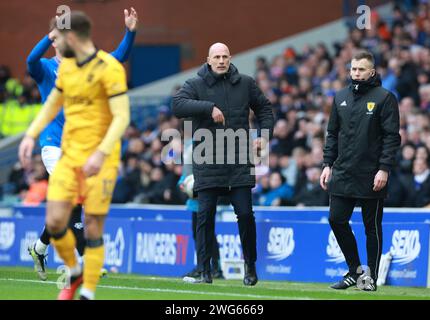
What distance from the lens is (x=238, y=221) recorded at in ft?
42.7

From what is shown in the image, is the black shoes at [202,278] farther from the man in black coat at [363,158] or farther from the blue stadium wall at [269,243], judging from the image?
the blue stadium wall at [269,243]

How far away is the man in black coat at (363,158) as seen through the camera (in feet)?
41.0

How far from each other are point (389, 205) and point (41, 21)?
16.6 meters

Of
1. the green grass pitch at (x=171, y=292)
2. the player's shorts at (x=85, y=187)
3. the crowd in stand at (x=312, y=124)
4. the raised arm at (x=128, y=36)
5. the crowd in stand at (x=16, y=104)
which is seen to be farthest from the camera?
the crowd in stand at (x=16, y=104)

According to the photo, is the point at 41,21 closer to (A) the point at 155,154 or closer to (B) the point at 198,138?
(A) the point at 155,154

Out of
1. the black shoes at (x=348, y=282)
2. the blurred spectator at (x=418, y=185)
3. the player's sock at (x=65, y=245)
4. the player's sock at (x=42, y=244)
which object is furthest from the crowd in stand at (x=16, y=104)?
the player's sock at (x=65, y=245)

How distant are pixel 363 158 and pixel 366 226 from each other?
0.74 metres

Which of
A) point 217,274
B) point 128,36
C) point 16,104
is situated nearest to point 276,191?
point 217,274

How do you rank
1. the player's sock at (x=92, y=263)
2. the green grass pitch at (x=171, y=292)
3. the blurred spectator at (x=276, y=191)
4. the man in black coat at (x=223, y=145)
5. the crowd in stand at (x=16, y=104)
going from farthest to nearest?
1. the crowd in stand at (x=16, y=104)
2. the blurred spectator at (x=276, y=191)
3. the man in black coat at (x=223, y=145)
4. the green grass pitch at (x=171, y=292)
5. the player's sock at (x=92, y=263)

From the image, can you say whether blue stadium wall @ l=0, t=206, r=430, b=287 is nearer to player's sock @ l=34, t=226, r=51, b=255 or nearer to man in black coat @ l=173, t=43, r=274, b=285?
man in black coat @ l=173, t=43, r=274, b=285

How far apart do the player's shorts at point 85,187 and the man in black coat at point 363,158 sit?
369cm

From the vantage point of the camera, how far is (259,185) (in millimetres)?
21125

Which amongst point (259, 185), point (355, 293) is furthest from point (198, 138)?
point (259, 185)

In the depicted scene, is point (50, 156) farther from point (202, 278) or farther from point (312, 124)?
point (312, 124)
